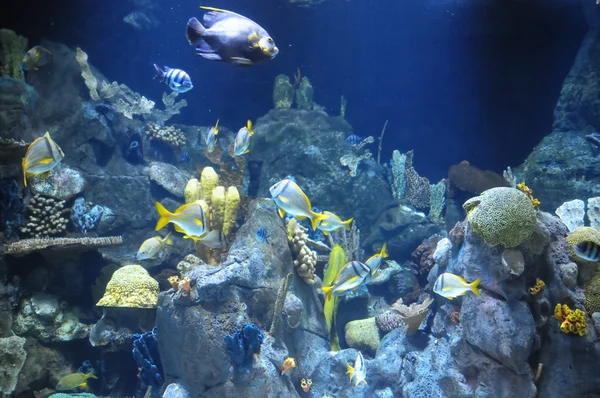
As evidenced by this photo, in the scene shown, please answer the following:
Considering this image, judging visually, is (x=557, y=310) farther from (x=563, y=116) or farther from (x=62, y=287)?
(x=563, y=116)

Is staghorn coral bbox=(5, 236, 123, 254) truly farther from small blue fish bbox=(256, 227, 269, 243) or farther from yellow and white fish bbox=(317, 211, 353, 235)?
yellow and white fish bbox=(317, 211, 353, 235)

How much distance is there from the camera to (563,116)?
10.5m

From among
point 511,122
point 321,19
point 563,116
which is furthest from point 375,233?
point 321,19

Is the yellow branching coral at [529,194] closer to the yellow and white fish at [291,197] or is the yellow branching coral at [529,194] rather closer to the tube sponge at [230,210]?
the yellow and white fish at [291,197]

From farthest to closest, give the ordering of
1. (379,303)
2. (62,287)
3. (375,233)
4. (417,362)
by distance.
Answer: (375,233) → (379,303) → (62,287) → (417,362)

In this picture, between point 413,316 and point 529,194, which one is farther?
point 413,316

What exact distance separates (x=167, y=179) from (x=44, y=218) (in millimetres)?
3310

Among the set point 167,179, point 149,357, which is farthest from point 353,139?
point 149,357

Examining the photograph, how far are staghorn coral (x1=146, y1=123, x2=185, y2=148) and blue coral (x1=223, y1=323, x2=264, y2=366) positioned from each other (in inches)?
337

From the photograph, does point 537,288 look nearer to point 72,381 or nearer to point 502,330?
point 502,330

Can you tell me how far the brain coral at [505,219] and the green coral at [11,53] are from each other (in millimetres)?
9569

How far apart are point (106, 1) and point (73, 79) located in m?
3.82

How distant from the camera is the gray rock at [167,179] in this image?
28.9ft

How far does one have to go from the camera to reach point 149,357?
4.59 metres
